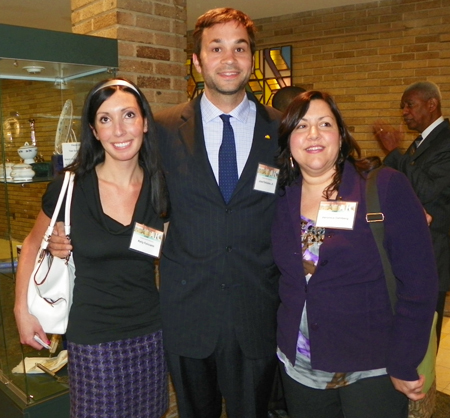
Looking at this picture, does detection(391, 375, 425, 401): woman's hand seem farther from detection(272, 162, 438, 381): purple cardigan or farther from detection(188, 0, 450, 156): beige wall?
detection(188, 0, 450, 156): beige wall

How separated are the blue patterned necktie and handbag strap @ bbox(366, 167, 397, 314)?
0.58 m

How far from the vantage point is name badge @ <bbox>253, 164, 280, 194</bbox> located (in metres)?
1.97

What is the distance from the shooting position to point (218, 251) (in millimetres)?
1939

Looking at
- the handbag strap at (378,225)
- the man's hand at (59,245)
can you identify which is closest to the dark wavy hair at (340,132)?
the handbag strap at (378,225)

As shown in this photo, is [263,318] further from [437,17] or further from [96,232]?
[437,17]

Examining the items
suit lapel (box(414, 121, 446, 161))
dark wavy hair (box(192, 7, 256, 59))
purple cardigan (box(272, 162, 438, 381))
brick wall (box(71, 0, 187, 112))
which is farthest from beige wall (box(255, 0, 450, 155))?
purple cardigan (box(272, 162, 438, 381))

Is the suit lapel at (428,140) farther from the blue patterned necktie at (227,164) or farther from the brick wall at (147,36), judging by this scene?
the blue patterned necktie at (227,164)

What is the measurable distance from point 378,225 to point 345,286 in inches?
9.6

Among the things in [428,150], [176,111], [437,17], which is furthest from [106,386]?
[437,17]

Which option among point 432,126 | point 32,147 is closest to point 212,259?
point 32,147

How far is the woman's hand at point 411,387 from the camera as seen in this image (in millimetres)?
1598

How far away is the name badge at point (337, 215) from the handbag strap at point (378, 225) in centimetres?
6

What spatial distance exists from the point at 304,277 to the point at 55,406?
5.39 ft

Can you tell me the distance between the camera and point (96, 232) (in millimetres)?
1842
